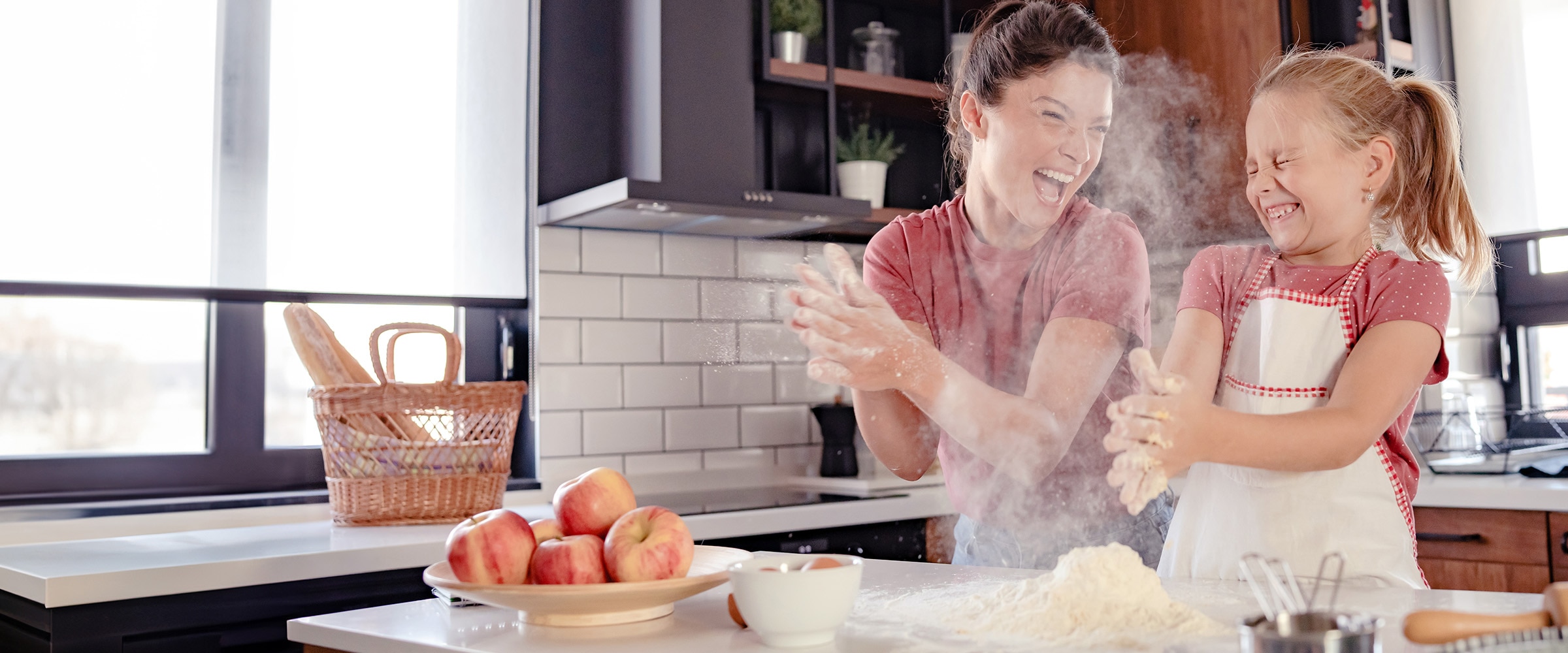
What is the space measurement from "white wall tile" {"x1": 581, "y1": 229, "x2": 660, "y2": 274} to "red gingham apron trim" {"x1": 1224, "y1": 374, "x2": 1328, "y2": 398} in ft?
5.83

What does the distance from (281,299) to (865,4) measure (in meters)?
1.82

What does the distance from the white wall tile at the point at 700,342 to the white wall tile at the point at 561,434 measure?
31 centimetres

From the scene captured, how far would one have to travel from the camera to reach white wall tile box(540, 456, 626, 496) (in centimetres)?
276

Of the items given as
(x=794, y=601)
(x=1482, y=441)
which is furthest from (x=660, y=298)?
(x=1482, y=441)

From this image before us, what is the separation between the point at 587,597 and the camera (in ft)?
3.46

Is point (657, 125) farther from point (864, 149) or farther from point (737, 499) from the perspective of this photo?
point (737, 499)

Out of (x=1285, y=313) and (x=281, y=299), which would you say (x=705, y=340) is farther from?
(x=1285, y=313)

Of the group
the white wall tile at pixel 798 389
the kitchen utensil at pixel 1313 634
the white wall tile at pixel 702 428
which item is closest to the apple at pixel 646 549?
the kitchen utensil at pixel 1313 634

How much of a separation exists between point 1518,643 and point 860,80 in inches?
Result: 97.6

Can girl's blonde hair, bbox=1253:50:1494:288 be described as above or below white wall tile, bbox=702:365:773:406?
above

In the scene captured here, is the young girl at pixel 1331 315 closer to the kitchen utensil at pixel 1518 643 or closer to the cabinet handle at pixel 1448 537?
the kitchen utensil at pixel 1518 643

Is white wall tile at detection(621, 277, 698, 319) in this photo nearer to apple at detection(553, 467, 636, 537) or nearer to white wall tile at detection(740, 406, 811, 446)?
white wall tile at detection(740, 406, 811, 446)

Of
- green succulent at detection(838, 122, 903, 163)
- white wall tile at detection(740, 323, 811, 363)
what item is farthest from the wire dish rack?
white wall tile at detection(740, 323, 811, 363)

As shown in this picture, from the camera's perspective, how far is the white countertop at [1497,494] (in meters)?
2.22
